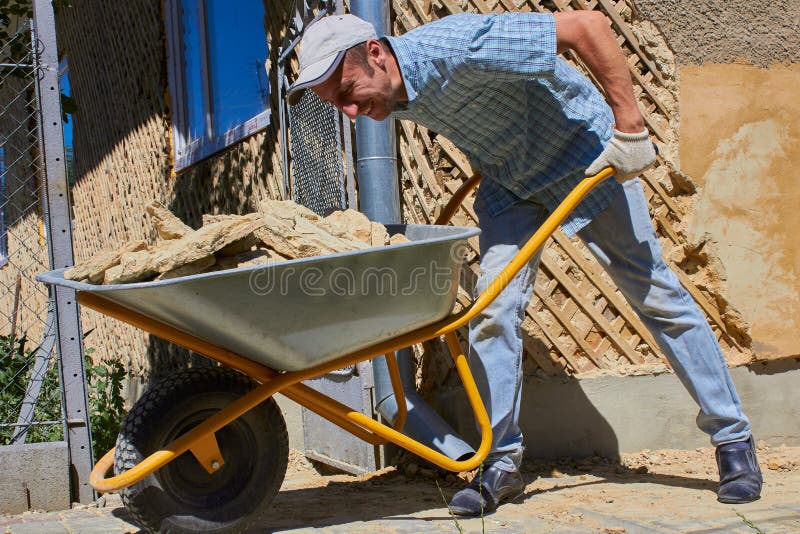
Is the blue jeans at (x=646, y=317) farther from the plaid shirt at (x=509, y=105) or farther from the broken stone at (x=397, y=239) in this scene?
the broken stone at (x=397, y=239)

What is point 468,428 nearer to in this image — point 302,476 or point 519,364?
point 519,364

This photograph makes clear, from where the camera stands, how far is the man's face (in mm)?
2158

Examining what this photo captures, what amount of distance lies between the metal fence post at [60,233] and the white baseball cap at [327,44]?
123 cm

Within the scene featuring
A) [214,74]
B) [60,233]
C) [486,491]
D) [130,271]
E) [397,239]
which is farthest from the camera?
[214,74]

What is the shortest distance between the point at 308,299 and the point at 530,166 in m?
0.87

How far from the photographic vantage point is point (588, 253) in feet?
10.7

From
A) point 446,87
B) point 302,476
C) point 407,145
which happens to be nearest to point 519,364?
point 446,87

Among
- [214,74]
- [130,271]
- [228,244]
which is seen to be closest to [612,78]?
[228,244]

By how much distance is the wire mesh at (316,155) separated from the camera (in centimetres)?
359

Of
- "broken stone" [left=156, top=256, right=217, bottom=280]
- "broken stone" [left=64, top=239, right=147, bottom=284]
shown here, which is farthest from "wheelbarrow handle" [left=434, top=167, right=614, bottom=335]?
"broken stone" [left=64, top=239, right=147, bottom=284]

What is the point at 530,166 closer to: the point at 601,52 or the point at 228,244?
the point at 601,52

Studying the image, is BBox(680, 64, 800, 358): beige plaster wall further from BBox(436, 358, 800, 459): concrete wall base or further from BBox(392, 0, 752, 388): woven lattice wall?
BBox(436, 358, 800, 459): concrete wall base

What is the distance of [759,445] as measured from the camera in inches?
129

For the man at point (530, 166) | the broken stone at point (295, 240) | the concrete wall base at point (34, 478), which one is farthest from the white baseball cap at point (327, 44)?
the concrete wall base at point (34, 478)
